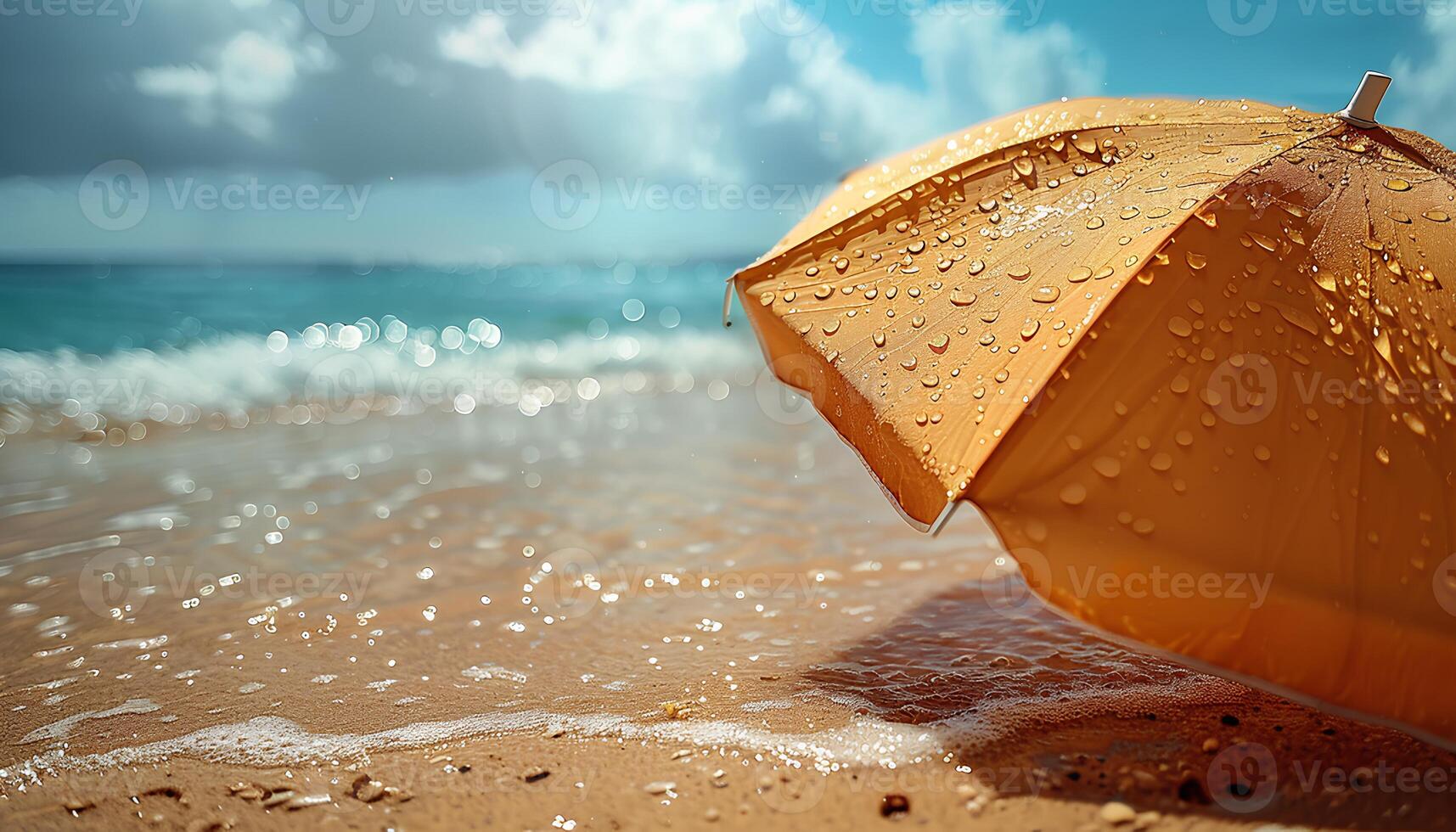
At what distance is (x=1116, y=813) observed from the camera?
54.7 inches

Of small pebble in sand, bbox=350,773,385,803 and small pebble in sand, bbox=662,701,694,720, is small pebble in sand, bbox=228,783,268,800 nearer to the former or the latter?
small pebble in sand, bbox=350,773,385,803

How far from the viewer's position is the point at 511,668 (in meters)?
2.14

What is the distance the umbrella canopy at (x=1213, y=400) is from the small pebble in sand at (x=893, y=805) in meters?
0.46

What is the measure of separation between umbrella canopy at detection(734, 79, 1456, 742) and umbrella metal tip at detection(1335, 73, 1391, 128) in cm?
4

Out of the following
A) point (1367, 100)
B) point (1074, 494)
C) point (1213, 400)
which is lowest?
point (1074, 494)

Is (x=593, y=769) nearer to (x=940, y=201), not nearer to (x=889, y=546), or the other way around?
(x=940, y=201)

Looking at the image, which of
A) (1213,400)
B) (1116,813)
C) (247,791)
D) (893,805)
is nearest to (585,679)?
(247,791)

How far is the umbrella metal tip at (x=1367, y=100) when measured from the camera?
1735 millimetres

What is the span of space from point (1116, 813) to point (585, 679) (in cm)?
123

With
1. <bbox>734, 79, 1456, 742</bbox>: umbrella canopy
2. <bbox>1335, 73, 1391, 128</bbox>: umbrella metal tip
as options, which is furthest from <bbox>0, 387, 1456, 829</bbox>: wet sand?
<bbox>1335, 73, 1391, 128</bbox>: umbrella metal tip

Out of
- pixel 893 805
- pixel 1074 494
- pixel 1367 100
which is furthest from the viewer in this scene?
pixel 1367 100

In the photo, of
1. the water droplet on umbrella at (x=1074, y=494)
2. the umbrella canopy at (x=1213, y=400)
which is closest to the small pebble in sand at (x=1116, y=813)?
the umbrella canopy at (x=1213, y=400)

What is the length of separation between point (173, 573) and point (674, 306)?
1398 cm

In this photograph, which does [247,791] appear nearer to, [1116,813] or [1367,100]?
[1116,813]
